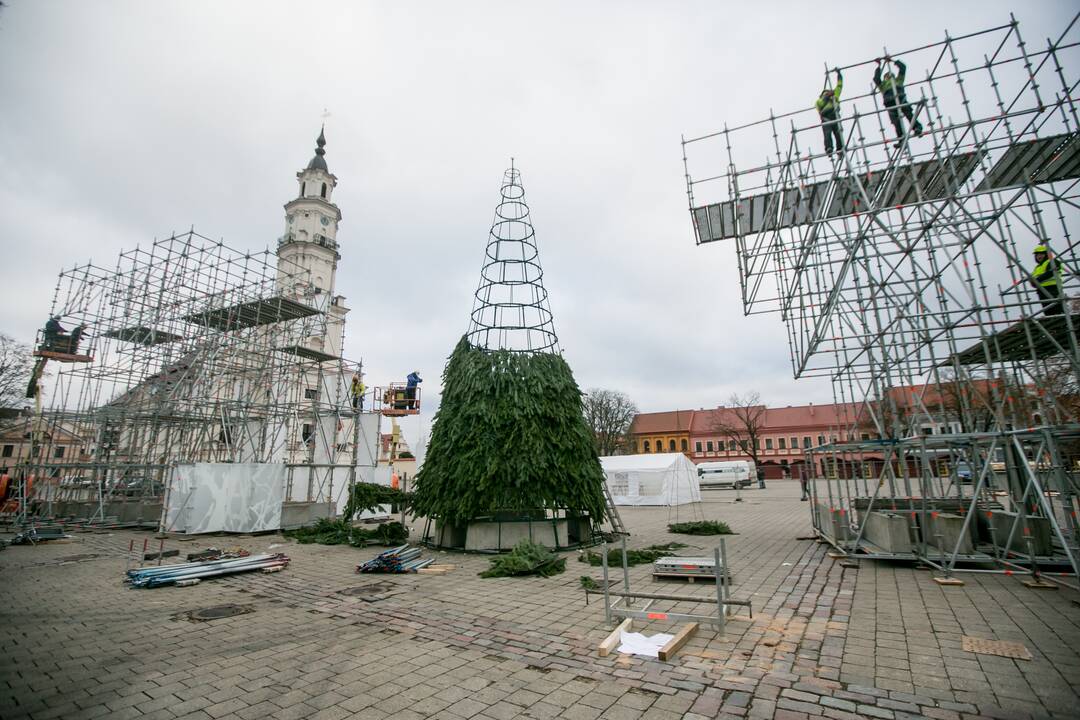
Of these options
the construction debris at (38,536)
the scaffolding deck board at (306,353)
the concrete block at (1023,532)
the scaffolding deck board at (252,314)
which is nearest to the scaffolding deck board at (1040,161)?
the concrete block at (1023,532)

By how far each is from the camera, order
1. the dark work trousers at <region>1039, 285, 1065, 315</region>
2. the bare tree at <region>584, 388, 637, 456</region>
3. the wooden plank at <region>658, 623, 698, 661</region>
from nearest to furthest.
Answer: the wooden plank at <region>658, 623, 698, 661</region>
the dark work trousers at <region>1039, 285, 1065, 315</region>
the bare tree at <region>584, 388, 637, 456</region>

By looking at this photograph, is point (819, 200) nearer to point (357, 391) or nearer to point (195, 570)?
point (195, 570)

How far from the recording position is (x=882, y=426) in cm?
999

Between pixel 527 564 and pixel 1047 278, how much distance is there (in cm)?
1058

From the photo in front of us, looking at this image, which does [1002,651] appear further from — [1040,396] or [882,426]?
[882,426]

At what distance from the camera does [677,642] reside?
17.1 feet

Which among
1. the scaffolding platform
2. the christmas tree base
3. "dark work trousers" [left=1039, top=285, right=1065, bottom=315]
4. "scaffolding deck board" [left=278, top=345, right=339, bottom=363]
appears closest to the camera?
"dark work trousers" [left=1039, top=285, right=1065, bottom=315]

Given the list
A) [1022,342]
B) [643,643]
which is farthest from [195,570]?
[1022,342]

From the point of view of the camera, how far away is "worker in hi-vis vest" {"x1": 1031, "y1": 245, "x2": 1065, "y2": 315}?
8.04 m

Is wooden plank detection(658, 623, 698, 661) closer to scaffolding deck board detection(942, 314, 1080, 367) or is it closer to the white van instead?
scaffolding deck board detection(942, 314, 1080, 367)

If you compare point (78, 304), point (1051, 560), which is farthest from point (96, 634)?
point (78, 304)

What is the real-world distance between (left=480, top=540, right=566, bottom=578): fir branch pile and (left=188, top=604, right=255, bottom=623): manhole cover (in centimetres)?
Answer: 396

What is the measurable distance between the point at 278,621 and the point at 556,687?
14.3ft

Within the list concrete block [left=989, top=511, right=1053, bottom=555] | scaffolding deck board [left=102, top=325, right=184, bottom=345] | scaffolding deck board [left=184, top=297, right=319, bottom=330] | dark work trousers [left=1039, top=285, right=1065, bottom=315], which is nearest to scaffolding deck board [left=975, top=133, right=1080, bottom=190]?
dark work trousers [left=1039, top=285, right=1065, bottom=315]
